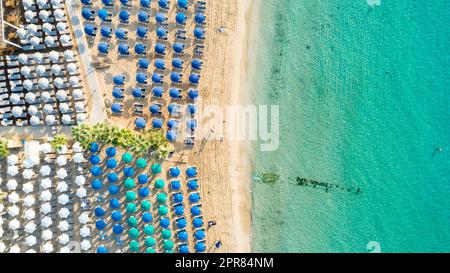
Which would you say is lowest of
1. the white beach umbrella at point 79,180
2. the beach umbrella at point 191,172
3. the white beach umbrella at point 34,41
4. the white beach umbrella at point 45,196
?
the white beach umbrella at point 45,196

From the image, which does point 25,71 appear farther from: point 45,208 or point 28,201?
point 45,208

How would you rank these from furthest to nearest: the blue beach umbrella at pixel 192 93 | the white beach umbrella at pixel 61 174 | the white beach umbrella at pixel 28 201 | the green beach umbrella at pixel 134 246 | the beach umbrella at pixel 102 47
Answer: the blue beach umbrella at pixel 192 93 → the beach umbrella at pixel 102 47 → the green beach umbrella at pixel 134 246 → the white beach umbrella at pixel 28 201 → the white beach umbrella at pixel 61 174

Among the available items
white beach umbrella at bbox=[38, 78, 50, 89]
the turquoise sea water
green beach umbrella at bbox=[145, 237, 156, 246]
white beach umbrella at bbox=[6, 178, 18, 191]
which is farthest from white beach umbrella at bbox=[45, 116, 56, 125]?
the turquoise sea water

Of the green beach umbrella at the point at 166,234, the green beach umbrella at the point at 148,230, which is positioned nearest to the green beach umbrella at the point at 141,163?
the green beach umbrella at the point at 148,230

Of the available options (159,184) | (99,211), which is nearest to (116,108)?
(159,184)

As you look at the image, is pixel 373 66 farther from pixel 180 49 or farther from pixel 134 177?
pixel 134 177

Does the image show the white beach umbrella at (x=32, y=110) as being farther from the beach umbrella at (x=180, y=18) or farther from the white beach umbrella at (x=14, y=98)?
the beach umbrella at (x=180, y=18)
